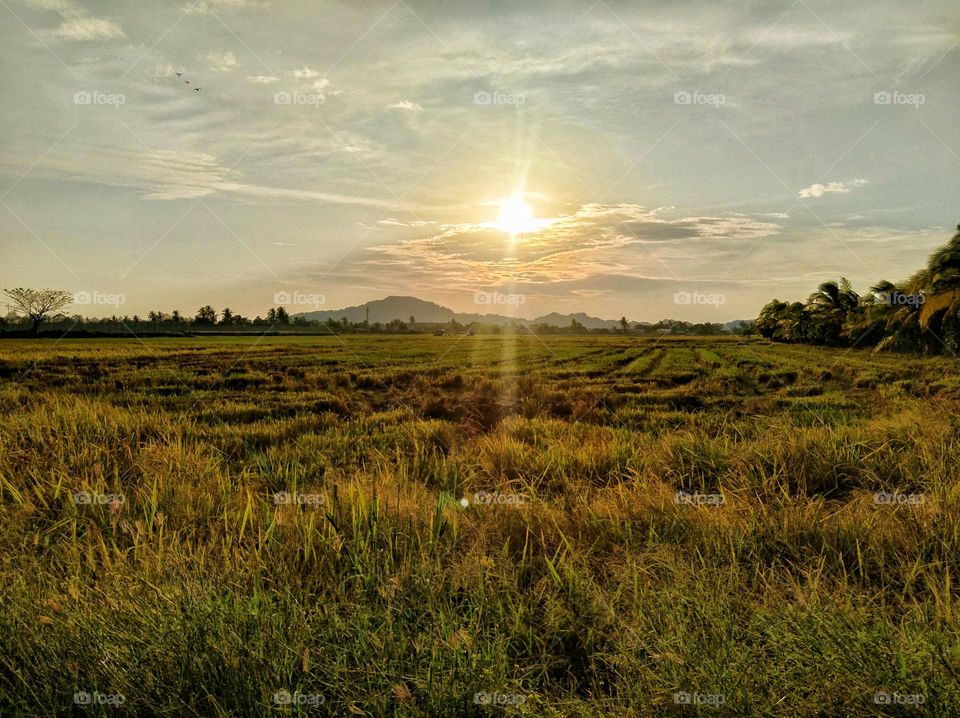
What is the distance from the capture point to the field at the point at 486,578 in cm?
244

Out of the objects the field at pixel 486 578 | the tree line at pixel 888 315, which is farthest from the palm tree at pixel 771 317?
the field at pixel 486 578

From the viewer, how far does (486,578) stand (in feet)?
10.6

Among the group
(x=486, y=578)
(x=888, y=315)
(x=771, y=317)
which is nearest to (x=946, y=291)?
(x=888, y=315)

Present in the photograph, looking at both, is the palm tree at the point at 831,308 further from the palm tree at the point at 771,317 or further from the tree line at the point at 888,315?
the palm tree at the point at 771,317

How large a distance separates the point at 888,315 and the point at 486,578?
43.7 meters

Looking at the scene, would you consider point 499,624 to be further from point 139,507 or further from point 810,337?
point 810,337

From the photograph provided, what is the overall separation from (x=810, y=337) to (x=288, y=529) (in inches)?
2487

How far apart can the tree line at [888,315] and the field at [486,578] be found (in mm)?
24291

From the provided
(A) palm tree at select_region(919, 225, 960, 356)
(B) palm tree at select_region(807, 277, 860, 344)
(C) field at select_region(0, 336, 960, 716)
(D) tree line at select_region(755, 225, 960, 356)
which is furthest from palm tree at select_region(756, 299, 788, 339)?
(C) field at select_region(0, 336, 960, 716)

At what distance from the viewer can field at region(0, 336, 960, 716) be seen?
244 centimetres

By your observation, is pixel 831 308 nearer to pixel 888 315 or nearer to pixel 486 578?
pixel 888 315

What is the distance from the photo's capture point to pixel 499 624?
3.01 metres

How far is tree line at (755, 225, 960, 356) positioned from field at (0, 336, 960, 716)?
24291 millimetres

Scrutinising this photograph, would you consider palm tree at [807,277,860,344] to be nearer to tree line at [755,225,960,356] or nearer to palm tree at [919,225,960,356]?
tree line at [755,225,960,356]
